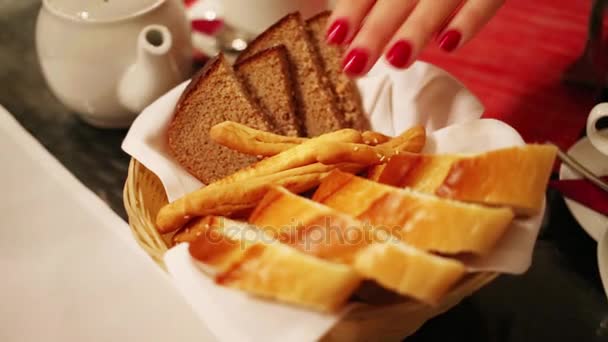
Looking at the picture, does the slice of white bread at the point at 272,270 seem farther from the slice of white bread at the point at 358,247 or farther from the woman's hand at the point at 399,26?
the woman's hand at the point at 399,26

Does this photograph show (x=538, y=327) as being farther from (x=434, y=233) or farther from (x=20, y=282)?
(x=20, y=282)

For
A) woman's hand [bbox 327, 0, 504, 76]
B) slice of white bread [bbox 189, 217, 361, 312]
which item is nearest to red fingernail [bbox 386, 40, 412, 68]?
woman's hand [bbox 327, 0, 504, 76]

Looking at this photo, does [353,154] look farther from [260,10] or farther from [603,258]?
[260,10]

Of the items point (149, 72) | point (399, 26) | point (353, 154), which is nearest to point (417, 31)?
point (399, 26)

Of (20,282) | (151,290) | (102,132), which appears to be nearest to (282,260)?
(151,290)

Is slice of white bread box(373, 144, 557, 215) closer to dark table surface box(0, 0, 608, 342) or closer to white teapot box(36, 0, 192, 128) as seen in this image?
dark table surface box(0, 0, 608, 342)

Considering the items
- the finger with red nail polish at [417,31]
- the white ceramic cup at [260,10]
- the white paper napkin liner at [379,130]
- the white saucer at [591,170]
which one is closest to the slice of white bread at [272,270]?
the white paper napkin liner at [379,130]

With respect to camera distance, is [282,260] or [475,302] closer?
[282,260]
